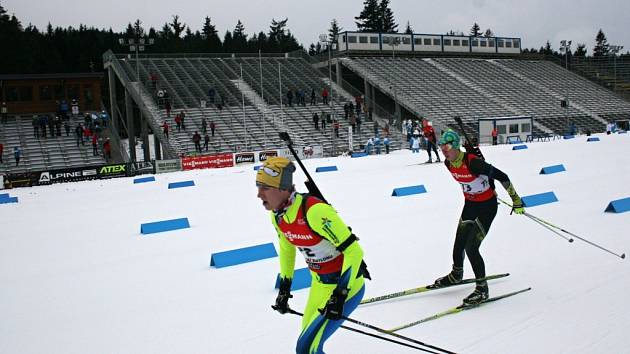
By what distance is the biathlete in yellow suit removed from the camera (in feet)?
12.3

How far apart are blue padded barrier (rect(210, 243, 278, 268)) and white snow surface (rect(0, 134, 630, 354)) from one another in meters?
0.22

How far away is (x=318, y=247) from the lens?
393 centimetres

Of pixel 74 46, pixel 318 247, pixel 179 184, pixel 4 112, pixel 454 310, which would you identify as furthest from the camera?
pixel 74 46

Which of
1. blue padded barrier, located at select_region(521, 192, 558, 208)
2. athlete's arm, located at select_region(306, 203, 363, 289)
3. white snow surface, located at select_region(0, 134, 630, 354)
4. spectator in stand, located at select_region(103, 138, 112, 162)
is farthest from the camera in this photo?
spectator in stand, located at select_region(103, 138, 112, 162)

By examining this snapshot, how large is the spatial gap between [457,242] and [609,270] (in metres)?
2.25

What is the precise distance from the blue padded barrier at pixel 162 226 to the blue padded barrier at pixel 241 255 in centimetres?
352

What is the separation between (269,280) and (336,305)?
3.96m

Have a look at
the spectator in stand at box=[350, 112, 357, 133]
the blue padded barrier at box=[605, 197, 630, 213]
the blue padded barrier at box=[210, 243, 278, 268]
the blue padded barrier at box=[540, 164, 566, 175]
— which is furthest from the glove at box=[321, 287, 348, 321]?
the spectator in stand at box=[350, 112, 357, 133]

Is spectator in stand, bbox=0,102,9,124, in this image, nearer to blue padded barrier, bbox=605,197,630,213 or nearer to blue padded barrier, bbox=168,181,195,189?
blue padded barrier, bbox=168,181,195,189

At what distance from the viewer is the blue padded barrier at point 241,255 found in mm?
8375

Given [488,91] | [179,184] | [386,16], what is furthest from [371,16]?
[179,184]

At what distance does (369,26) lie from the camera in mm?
98000

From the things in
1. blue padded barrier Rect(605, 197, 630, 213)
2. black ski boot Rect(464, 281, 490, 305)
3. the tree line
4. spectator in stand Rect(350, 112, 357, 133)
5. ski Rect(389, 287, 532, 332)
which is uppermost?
the tree line

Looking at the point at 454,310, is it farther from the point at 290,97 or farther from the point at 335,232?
the point at 290,97
